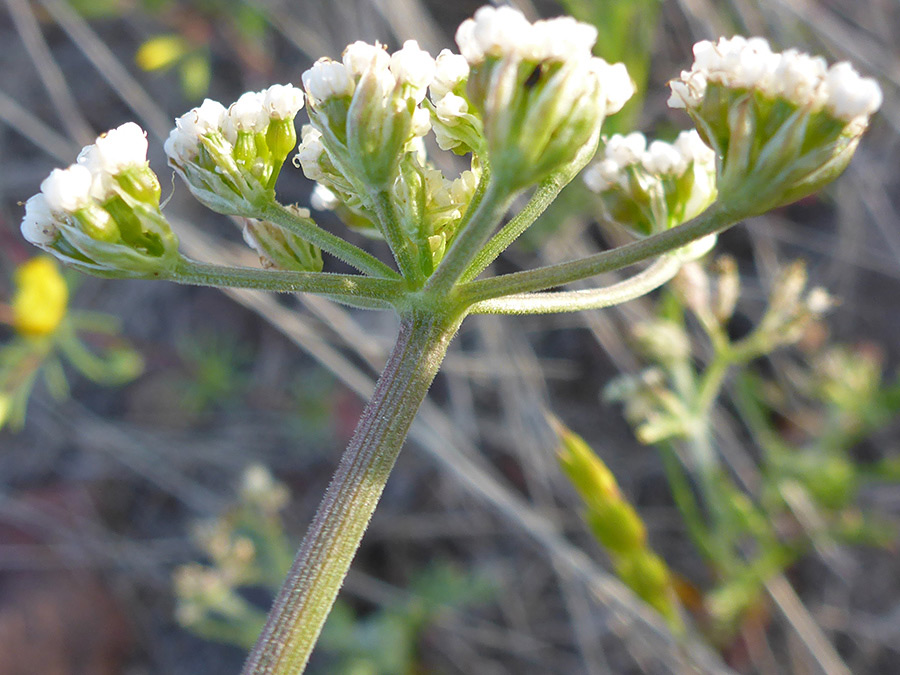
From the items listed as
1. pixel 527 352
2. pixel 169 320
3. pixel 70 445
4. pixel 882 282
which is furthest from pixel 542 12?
pixel 70 445

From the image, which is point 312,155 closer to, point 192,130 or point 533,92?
point 192,130

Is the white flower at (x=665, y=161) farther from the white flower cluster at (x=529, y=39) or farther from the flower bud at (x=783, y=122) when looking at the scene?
the white flower cluster at (x=529, y=39)

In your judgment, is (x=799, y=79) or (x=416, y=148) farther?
(x=416, y=148)

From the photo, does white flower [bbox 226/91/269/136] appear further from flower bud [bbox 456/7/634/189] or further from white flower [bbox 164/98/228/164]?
flower bud [bbox 456/7/634/189]

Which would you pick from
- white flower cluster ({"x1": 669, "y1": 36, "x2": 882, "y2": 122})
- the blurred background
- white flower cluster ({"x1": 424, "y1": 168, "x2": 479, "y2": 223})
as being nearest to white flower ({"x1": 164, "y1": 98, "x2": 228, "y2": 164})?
white flower cluster ({"x1": 424, "y1": 168, "x2": 479, "y2": 223})

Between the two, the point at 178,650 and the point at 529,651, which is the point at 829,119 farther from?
the point at 178,650

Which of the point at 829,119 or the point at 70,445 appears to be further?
the point at 70,445

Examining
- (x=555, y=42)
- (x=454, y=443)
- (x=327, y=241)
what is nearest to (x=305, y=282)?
(x=327, y=241)
